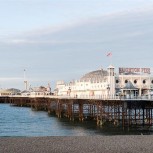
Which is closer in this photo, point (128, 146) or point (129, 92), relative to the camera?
point (128, 146)

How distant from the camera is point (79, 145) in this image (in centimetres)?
2827

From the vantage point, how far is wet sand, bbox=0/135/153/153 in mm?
26203

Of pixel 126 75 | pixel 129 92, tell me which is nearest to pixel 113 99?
pixel 129 92

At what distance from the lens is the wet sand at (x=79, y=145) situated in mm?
26203

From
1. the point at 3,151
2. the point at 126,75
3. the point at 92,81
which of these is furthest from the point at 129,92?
the point at 3,151

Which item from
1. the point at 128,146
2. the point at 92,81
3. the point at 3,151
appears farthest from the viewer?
the point at 92,81

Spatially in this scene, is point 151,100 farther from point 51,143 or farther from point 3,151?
point 3,151

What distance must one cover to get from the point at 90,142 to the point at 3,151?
6683mm

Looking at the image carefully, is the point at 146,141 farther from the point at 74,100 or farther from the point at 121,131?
the point at 74,100

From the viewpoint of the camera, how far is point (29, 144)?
2834cm

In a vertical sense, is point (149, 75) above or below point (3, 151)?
above

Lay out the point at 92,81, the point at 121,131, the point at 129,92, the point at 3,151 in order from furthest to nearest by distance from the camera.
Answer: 1. the point at 92,81
2. the point at 129,92
3. the point at 121,131
4. the point at 3,151

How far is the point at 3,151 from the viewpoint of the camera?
25.5 meters

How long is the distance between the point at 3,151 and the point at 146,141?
10.2m
